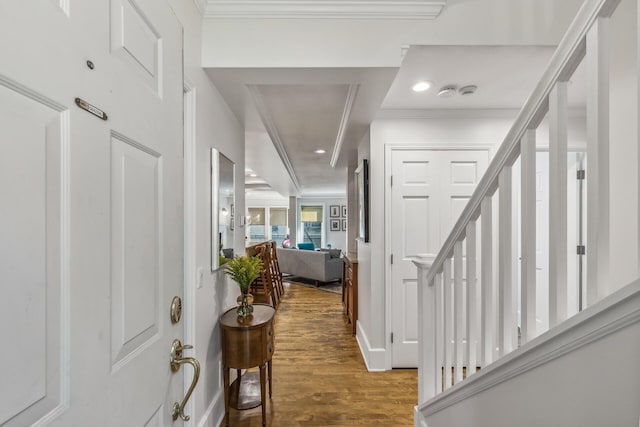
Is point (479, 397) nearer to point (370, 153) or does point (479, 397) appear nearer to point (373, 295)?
point (373, 295)

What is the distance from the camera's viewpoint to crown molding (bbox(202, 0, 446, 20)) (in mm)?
1521

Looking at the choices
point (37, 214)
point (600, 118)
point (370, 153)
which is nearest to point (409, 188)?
point (370, 153)

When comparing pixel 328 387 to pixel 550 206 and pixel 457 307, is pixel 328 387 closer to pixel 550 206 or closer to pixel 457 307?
pixel 457 307

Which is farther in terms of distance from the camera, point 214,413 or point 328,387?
point 328,387

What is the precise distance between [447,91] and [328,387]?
2.49m

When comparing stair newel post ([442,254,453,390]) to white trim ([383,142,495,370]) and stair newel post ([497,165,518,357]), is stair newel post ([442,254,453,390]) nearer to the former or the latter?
stair newel post ([497,165,518,357])

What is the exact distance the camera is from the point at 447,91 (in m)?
2.17

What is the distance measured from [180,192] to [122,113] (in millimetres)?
297

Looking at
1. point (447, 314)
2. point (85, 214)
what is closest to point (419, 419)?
point (447, 314)

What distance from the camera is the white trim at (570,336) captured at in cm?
53

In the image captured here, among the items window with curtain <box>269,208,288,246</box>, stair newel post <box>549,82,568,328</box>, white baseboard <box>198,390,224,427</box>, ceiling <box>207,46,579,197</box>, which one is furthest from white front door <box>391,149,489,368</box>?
window with curtain <box>269,208,288,246</box>

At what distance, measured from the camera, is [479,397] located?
3.39 ft

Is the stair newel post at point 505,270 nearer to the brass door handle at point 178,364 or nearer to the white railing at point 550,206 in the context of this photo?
the white railing at point 550,206

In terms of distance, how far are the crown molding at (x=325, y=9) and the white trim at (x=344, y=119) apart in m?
0.42
